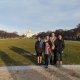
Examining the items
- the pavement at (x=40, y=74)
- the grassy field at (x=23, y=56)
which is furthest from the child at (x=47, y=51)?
the grassy field at (x=23, y=56)

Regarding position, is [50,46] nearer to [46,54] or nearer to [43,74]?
[46,54]

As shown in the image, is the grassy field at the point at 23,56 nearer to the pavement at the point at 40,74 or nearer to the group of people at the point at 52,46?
the group of people at the point at 52,46

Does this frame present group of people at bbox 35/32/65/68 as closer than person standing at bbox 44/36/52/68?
No

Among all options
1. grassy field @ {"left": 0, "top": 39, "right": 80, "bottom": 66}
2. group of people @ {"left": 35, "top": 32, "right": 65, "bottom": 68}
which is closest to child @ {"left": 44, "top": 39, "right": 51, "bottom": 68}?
group of people @ {"left": 35, "top": 32, "right": 65, "bottom": 68}

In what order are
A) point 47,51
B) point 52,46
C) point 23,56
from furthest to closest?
point 23,56
point 52,46
point 47,51

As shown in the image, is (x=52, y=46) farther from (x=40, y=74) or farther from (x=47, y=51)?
(x=40, y=74)

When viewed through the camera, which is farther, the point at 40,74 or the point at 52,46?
the point at 52,46

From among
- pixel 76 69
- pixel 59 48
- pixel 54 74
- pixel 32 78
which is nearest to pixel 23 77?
pixel 32 78

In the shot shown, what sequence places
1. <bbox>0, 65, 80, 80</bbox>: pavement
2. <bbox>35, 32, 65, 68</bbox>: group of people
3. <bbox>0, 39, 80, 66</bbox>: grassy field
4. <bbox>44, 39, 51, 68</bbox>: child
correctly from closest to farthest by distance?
<bbox>0, 65, 80, 80</bbox>: pavement → <bbox>44, 39, 51, 68</bbox>: child → <bbox>35, 32, 65, 68</bbox>: group of people → <bbox>0, 39, 80, 66</bbox>: grassy field

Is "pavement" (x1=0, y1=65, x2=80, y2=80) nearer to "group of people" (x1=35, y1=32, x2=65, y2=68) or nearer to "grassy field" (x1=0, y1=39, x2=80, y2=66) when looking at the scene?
"group of people" (x1=35, y1=32, x2=65, y2=68)

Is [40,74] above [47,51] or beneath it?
beneath

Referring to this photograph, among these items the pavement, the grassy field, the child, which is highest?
the child

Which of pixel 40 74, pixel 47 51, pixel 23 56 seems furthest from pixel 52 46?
pixel 23 56

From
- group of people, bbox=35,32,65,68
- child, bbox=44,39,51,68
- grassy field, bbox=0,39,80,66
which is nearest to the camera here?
child, bbox=44,39,51,68
